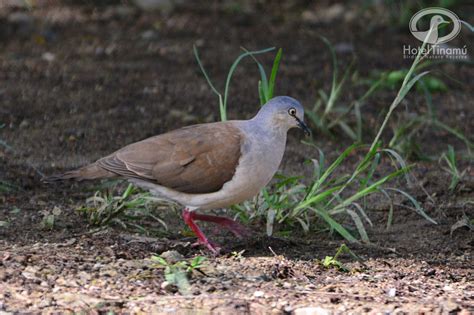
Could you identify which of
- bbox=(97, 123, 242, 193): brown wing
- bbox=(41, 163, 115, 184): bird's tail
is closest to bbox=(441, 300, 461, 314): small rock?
bbox=(97, 123, 242, 193): brown wing

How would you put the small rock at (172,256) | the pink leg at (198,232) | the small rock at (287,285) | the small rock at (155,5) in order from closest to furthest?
the small rock at (287,285) < the small rock at (172,256) < the pink leg at (198,232) < the small rock at (155,5)

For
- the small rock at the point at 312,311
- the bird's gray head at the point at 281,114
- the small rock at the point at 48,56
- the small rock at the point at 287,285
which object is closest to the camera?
the small rock at the point at 312,311

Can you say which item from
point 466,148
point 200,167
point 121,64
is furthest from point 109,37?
point 200,167

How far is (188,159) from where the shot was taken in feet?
16.1

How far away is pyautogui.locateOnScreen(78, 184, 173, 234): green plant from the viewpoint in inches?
200

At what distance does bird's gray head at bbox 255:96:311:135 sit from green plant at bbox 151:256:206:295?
40.5 inches

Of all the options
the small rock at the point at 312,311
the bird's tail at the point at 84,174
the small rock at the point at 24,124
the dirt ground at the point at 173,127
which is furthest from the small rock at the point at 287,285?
the small rock at the point at 24,124

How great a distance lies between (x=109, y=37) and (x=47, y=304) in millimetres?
5535

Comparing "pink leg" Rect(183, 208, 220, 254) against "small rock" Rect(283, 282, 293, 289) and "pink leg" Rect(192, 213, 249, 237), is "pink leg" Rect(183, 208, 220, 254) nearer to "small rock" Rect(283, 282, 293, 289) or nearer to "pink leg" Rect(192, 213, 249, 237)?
"pink leg" Rect(192, 213, 249, 237)

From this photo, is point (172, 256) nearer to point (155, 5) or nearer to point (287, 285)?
point (287, 285)

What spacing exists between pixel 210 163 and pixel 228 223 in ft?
1.32

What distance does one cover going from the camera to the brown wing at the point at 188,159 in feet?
15.9

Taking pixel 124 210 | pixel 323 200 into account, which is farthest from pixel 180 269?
pixel 323 200

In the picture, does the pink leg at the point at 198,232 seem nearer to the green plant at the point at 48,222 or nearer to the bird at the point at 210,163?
the bird at the point at 210,163
